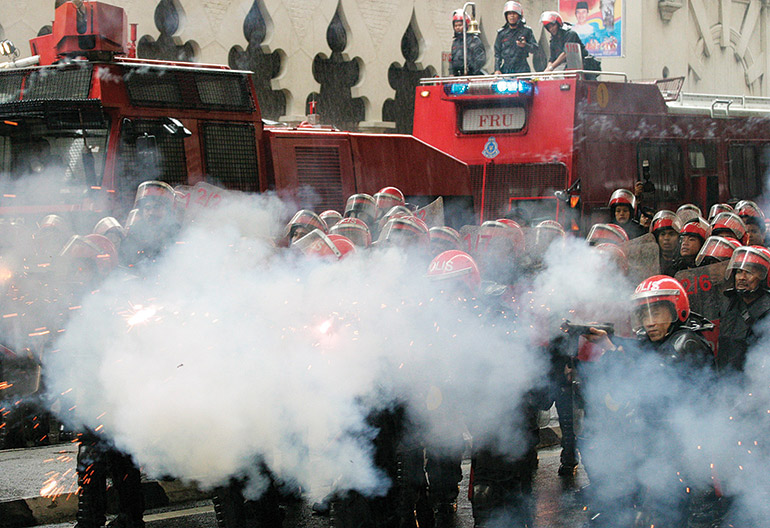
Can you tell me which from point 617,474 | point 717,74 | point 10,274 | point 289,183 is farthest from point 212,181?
point 717,74

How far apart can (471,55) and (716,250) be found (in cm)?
560

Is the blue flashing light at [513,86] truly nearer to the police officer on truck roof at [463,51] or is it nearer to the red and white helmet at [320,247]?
the police officer on truck roof at [463,51]

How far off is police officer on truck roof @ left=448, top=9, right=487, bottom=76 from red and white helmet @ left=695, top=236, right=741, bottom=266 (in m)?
5.30

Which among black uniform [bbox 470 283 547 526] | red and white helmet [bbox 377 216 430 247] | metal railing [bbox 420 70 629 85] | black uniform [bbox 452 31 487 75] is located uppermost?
black uniform [bbox 452 31 487 75]

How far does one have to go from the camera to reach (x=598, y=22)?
1870 centimetres

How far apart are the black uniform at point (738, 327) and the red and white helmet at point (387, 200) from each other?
317 centimetres

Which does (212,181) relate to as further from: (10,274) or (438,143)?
(438,143)

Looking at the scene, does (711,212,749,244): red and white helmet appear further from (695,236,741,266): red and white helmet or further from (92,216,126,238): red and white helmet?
(92,216,126,238): red and white helmet

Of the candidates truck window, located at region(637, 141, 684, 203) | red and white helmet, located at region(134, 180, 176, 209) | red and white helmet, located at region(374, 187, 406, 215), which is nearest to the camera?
red and white helmet, located at region(134, 180, 176, 209)

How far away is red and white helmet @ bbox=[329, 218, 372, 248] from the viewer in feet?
20.1

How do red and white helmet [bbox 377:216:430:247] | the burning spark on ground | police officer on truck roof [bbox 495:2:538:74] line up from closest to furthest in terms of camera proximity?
the burning spark on ground → red and white helmet [bbox 377:216:430:247] → police officer on truck roof [bbox 495:2:538:74]

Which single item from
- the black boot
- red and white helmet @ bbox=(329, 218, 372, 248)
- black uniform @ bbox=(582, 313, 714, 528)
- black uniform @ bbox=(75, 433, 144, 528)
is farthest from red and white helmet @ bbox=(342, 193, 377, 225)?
the black boot

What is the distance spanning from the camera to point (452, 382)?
184 inches

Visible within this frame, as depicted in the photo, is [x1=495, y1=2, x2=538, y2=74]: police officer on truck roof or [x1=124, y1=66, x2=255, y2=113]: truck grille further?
[x1=495, y1=2, x2=538, y2=74]: police officer on truck roof
